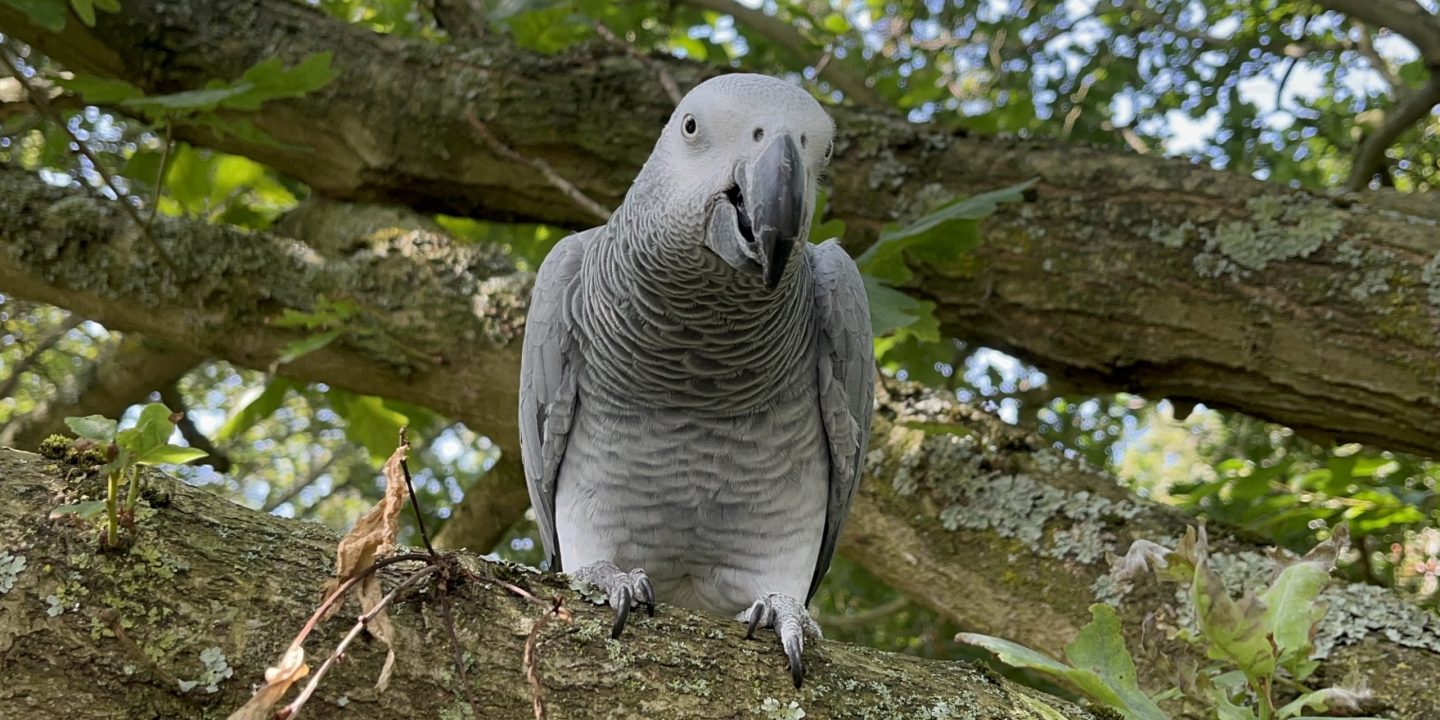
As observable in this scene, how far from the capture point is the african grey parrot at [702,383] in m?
1.95

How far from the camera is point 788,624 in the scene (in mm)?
1797

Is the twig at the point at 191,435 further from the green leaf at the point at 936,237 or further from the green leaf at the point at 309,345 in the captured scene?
the green leaf at the point at 936,237

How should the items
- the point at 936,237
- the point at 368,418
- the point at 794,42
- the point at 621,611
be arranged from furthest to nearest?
the point at 794,42 → the point at 368,418 → the point at 936,237 → the point at 621,611

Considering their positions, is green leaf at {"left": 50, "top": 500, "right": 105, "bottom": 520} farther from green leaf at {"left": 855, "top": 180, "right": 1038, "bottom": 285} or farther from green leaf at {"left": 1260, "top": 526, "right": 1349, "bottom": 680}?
green leaf at {"left": 855, "top": 180, "right": 1038, "bottom": 285}

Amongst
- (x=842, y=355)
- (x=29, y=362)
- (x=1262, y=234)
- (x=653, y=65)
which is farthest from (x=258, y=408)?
(x=1262, y=234)

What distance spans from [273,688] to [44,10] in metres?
2.77

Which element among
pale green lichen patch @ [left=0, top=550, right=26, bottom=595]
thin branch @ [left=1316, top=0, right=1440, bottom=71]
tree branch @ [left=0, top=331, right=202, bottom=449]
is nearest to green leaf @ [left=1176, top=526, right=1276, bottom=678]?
pale green lichen patch @ [left=0, top=550, right=26, bottom=595]

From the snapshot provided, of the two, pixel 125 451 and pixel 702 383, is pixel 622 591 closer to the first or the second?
pixel 702 383

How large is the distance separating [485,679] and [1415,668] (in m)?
2.22

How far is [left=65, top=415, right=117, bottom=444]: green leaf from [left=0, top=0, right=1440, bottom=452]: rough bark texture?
2275mm

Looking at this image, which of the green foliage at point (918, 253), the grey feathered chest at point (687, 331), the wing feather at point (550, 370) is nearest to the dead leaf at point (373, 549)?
the grey feathered chest at point (687, 331)

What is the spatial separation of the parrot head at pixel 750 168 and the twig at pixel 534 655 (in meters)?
0.71

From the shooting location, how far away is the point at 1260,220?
10.4 feet

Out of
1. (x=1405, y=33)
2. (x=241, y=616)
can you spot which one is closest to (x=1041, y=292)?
(x=1405, y=33)
